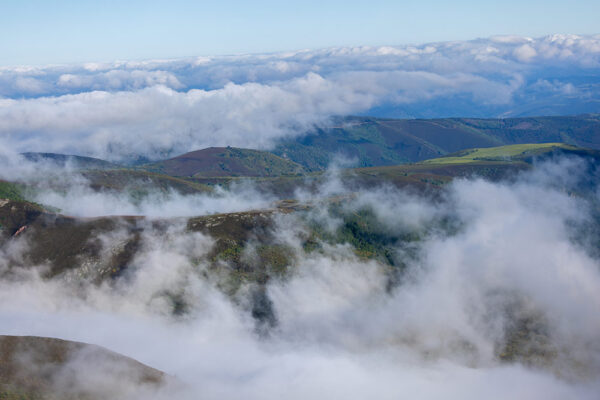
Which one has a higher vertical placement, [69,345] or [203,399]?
[69,345]

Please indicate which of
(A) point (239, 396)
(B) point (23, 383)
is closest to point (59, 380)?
(B) point (23, 383)

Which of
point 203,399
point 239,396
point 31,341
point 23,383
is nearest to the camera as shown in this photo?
point 23,383

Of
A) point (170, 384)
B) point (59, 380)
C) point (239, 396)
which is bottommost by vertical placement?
point (239, 396)

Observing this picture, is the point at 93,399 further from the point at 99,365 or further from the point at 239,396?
the point at 239,396

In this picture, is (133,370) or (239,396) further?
(239,396)

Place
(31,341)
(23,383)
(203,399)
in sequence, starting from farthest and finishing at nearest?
(203,399) < (31,341) < (23,383)

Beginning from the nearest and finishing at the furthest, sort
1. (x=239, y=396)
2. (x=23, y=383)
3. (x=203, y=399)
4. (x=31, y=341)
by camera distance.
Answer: (x=23, y=383) → (x=31, y=341) → (x=203, y=399) → (x=239, y=396)

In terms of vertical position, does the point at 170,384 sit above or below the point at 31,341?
below

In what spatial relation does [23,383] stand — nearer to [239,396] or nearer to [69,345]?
[69,345]

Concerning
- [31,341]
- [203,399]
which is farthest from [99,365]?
[203,399]
